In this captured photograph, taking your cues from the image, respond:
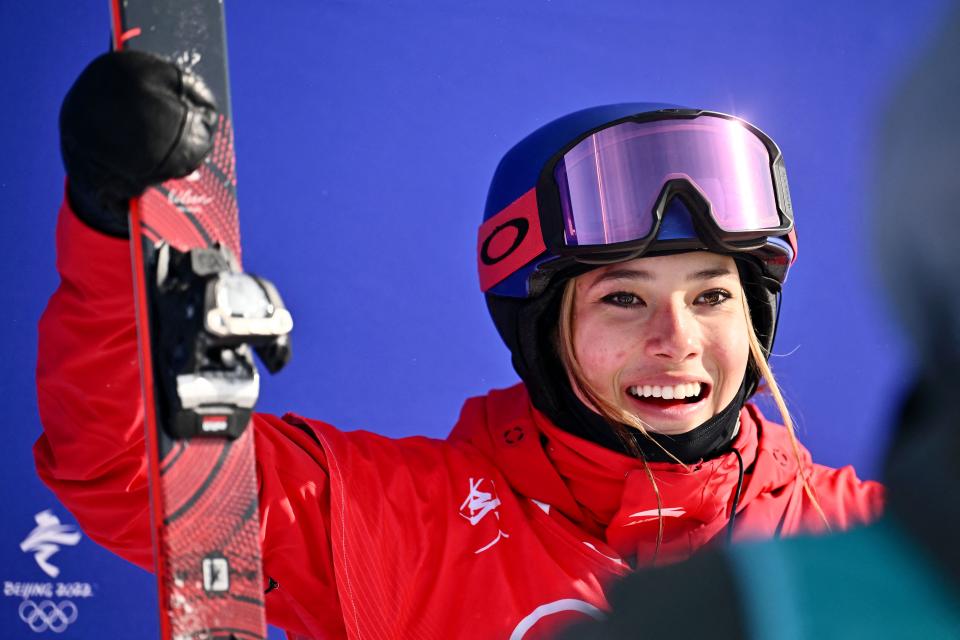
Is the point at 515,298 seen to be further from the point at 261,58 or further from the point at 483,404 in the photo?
the point at 261,58

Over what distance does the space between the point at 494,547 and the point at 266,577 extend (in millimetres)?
417

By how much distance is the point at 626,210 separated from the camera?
2.12 meters

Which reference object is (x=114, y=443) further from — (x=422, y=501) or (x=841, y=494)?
(x=841, y=494)

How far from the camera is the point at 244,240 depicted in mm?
2654

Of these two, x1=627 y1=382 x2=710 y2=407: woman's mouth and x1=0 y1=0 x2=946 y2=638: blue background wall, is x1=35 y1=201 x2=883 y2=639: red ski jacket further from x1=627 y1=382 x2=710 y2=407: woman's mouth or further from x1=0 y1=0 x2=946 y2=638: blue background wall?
x1=0 y1=0 x2=946 y2=638: blue background wall

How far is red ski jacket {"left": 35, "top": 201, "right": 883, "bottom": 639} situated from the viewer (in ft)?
5.40

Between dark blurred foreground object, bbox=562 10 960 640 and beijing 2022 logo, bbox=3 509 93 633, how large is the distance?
7.07 feet

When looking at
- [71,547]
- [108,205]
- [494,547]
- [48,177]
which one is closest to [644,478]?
[494,547]

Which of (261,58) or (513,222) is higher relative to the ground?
(261,58)

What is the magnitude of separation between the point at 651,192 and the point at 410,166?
2.90 ft

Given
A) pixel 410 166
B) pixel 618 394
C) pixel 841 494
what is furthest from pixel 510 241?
pixel 841 494

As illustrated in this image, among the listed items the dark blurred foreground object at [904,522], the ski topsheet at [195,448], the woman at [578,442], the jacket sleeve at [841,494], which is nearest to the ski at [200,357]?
the ski topsheet at [195,448]

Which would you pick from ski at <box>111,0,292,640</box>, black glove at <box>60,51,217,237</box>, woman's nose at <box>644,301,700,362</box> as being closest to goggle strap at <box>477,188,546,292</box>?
woman's nose at <box>644,301,700,362</box>

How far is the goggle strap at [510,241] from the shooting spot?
223 centimetres
